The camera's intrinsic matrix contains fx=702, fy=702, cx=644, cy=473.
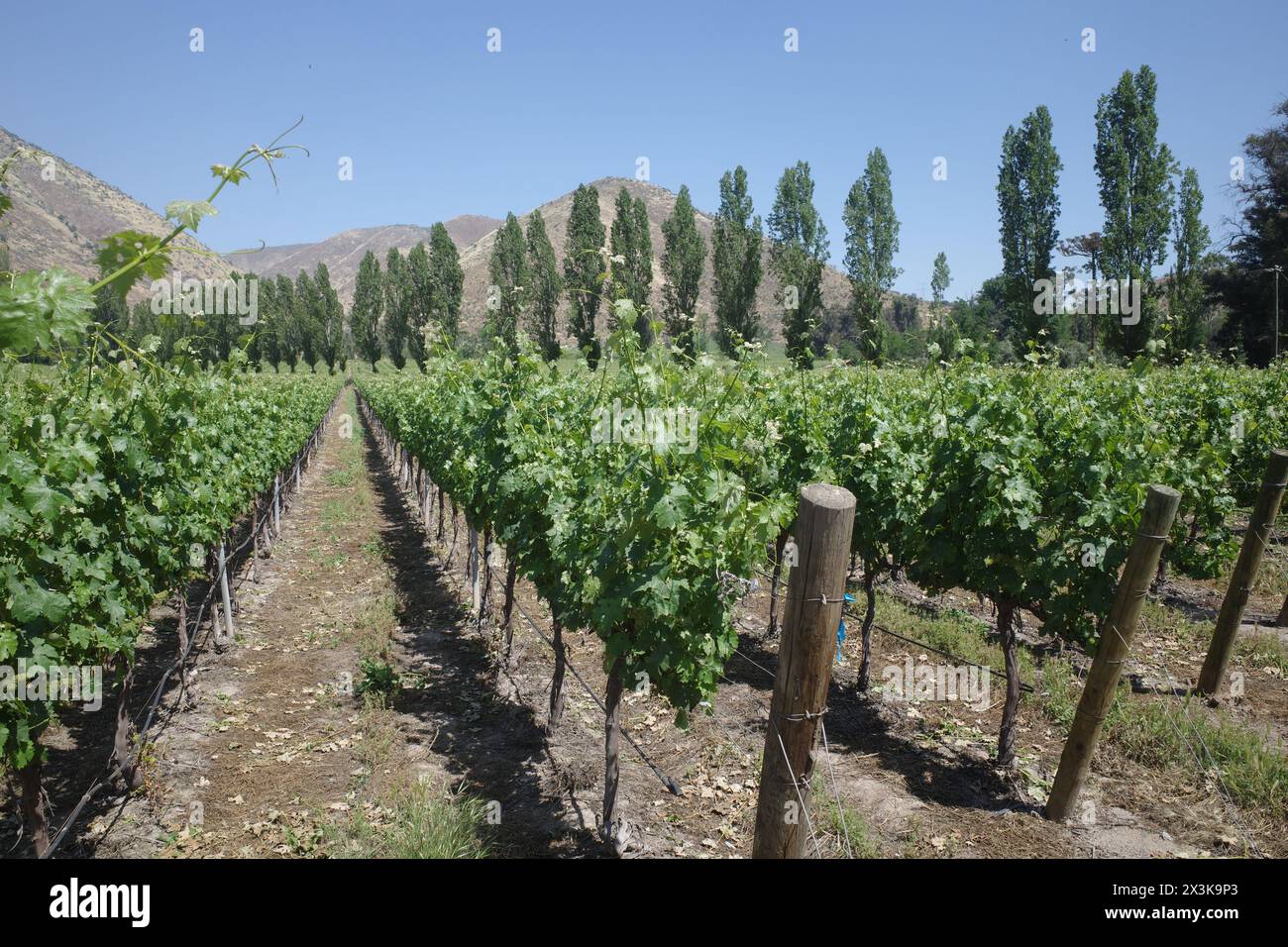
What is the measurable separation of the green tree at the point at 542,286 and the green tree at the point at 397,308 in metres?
17.4

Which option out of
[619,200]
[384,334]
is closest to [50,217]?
[384,334]

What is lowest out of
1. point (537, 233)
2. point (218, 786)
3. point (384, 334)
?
point (218, 786)

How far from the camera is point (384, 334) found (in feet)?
226

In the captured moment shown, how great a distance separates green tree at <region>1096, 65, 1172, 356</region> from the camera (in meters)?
32.2

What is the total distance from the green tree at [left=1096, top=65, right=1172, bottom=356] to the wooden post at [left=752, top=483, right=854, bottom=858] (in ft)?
121

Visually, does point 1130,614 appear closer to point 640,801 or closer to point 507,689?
point 640,801

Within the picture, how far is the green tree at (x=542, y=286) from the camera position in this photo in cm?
4432

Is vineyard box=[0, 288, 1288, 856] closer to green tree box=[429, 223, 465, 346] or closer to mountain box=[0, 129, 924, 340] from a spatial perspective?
green tree box=[429, 223, 465, 346]

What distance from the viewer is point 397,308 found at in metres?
66.4

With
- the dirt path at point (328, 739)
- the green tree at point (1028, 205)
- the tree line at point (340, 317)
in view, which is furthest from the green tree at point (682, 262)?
the dirt path at point (328, 739)

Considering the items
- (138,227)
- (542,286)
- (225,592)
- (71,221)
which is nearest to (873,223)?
(542,286)

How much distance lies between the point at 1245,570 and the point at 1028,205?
36.7 meters

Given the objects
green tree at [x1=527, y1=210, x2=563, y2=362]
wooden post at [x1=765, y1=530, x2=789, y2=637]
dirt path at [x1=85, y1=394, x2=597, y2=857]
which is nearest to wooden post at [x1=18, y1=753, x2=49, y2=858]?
dirt path at [x1=85, y1=394, x2=597, y2=857]

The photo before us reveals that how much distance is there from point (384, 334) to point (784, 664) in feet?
237
